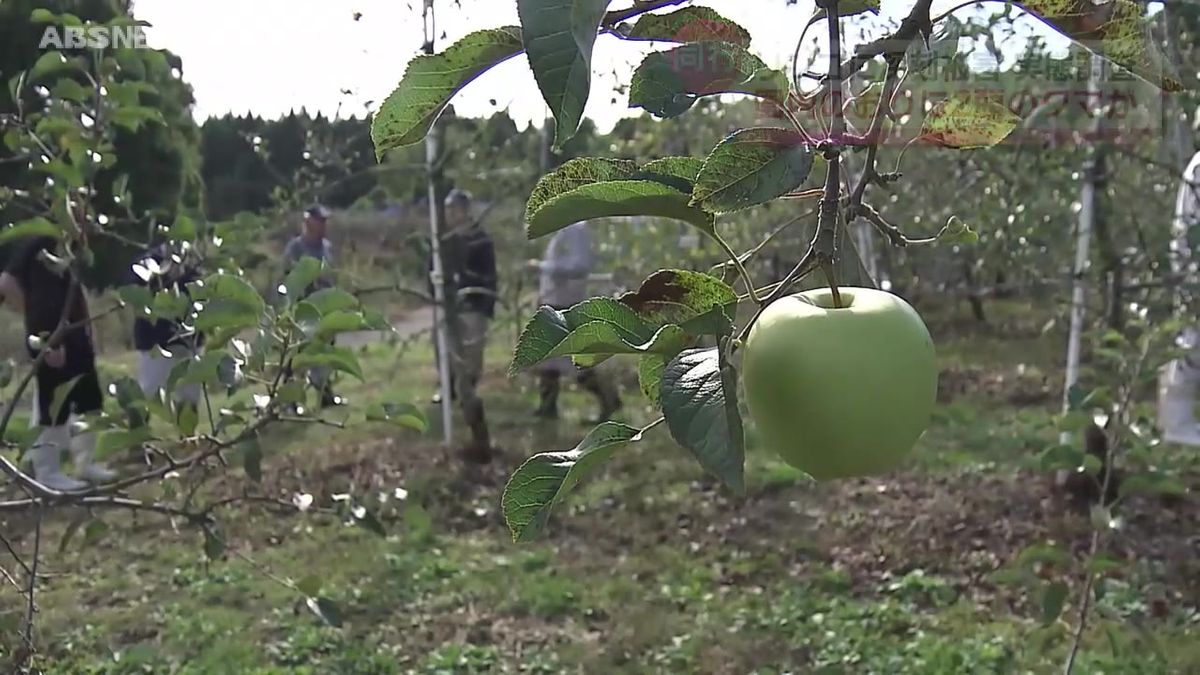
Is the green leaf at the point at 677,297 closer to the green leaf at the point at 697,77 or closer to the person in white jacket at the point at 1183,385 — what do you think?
the green leaf at the point at 697,77

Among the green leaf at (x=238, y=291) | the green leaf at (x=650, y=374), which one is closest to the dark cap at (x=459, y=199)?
the green leaf at (x=238, y=291)

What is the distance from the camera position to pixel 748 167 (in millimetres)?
511

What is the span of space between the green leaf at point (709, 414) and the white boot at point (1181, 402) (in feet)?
7.94

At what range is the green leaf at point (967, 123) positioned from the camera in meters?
0.58

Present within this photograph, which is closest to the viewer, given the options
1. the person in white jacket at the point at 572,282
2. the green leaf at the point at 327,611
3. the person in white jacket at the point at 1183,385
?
the green leaf at the point at 327,611

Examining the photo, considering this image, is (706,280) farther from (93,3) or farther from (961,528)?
(93,3)

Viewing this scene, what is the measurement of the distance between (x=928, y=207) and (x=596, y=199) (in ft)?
18.7

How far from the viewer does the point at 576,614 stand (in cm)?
282

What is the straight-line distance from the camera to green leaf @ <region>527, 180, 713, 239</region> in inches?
21.4

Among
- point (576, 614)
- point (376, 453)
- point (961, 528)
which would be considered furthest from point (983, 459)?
point (376, 453)

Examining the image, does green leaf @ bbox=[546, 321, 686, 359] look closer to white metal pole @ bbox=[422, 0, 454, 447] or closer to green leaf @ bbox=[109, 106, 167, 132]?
green leaf @ bbox=[109, 106, 167, 132]

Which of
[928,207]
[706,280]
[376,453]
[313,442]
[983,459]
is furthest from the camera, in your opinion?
[928,207]

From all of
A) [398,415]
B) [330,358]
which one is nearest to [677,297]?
[330,358]

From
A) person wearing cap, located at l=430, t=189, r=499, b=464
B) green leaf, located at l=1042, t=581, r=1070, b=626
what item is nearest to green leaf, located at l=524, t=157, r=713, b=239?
green leaf, located at l=1042, t=581, r=1070, b=626
